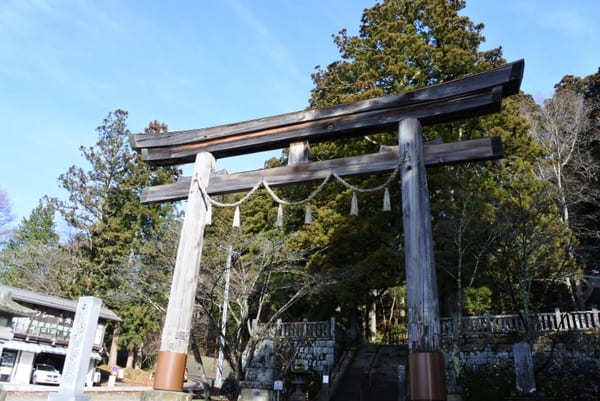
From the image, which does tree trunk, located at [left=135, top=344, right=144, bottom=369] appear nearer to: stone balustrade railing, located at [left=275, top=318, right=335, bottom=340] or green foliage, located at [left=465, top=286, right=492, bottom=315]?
stone balustrade railing, located at [left=275, top=318, right=335, bottom=340]

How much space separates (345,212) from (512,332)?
733 centimetres

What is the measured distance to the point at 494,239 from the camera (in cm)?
1270

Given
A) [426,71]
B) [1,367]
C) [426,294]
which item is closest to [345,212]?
[426,71]

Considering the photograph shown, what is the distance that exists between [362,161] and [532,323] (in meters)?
12.2

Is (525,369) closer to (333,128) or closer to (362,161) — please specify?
(362,161)

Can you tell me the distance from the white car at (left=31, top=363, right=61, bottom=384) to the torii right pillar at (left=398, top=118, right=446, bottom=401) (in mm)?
20209

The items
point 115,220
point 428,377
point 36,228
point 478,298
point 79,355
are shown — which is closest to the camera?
point 428,377

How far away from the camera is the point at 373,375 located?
52.1 ft

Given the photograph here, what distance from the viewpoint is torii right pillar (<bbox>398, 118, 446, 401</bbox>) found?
163 inches

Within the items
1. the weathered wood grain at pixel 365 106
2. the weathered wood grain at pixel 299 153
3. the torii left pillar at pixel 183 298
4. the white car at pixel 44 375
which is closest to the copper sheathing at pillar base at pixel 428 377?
the torii left pillar at pixel 183 298

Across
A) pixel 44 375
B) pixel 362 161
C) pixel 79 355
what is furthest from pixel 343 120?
pixel 44 375

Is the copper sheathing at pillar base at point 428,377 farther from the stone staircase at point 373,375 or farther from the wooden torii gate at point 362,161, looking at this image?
the stone staircase at point 373,375

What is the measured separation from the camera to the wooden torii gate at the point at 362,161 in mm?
4414

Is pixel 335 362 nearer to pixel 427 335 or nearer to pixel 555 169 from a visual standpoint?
pixel 555 169
